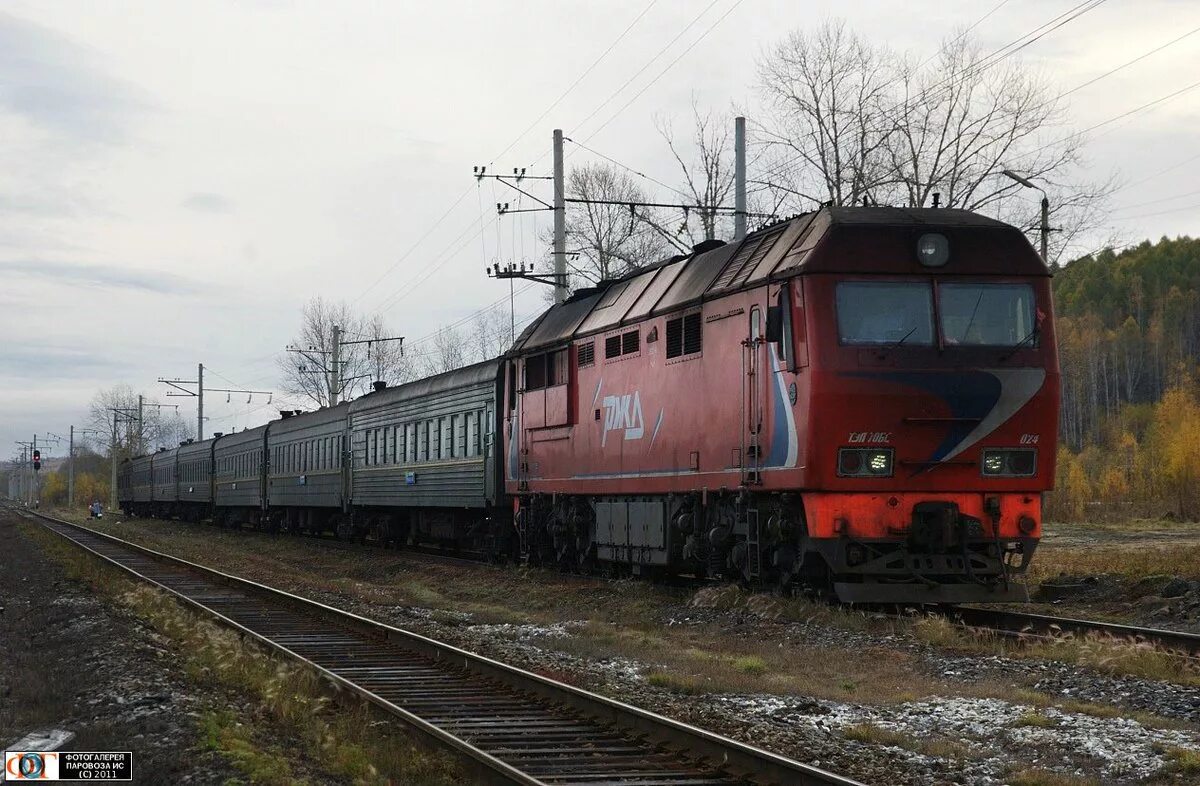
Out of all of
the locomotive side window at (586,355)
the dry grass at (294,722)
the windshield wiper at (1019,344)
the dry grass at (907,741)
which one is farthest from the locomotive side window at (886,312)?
the locomotive side window at (586,355)

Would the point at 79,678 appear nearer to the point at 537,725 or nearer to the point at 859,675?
the point at 537,725

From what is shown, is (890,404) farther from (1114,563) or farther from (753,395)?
(1114,563)

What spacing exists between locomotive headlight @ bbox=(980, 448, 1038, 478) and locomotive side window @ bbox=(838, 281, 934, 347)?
1.34 m

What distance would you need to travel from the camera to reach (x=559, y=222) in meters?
32.4

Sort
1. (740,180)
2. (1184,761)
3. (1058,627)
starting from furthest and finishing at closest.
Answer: (740,180), (1058,627), (1184,761)

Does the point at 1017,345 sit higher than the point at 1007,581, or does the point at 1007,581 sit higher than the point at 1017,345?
the point at 1017,345

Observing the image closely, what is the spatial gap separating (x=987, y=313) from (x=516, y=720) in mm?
7257

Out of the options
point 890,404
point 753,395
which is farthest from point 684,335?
point 890,404

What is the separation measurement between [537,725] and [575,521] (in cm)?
1166

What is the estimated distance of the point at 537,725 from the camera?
8.42 meters

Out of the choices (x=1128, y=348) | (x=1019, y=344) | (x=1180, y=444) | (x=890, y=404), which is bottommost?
(x=890, y=404)

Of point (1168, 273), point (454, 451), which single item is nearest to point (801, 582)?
point (454, 451)

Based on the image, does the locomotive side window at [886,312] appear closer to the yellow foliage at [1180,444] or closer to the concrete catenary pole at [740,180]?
the concrete catenary pole at [740,180]

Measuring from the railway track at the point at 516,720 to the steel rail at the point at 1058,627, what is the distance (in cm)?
493
